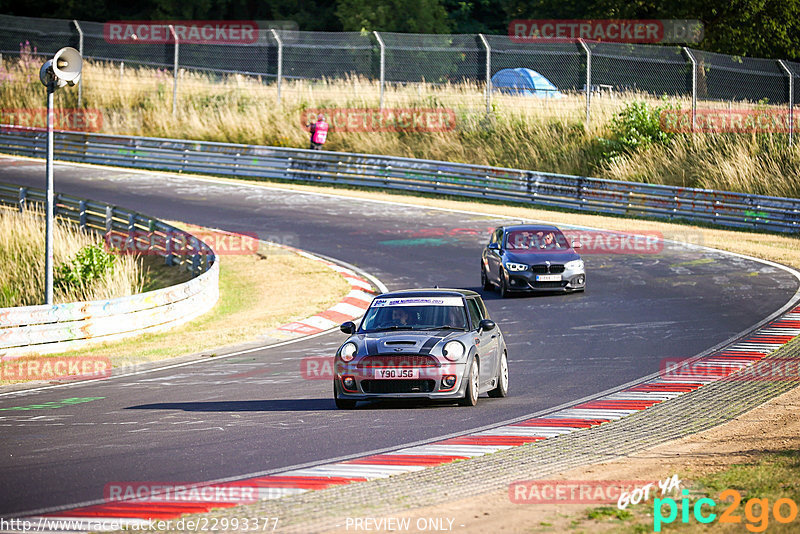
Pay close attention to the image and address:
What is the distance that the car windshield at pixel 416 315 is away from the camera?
40.6 feet

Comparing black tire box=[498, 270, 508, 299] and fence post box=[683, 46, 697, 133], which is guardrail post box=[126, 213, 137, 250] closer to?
black tire box=[498, 270, 508, 299]

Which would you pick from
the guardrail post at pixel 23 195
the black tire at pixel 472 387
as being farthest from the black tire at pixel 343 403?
the guardrail post at pixel 23 195

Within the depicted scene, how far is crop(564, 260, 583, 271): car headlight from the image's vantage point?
826 inches

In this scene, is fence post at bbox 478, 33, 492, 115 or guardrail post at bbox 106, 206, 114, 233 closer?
guardrail post at bbox 106, 206, 114, 233

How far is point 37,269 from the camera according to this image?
23.0m

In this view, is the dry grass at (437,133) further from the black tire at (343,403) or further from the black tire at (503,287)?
the black tire at (343,403)

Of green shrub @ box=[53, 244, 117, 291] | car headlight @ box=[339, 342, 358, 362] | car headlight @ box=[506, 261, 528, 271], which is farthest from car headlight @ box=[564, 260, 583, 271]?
car headlight @ box=[339, 342, 358, 362]

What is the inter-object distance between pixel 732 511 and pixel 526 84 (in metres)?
35.8

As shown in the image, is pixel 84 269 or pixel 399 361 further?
pixel 84 269

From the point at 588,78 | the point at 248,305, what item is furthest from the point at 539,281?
the point at 588,78

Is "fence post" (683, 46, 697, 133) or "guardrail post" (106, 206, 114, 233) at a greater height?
"fence post" (683, 46, 697, 133)

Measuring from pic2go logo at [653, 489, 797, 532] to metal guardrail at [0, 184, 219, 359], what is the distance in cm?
1137

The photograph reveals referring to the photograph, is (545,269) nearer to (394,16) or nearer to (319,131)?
(319,131)

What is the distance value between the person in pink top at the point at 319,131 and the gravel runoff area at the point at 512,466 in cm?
2653
